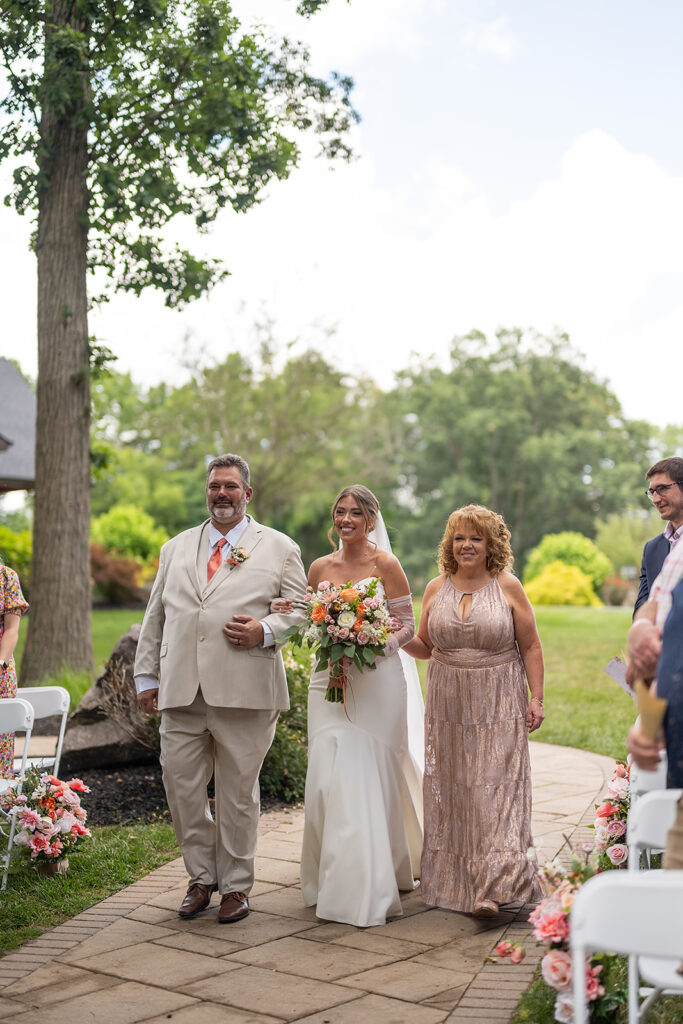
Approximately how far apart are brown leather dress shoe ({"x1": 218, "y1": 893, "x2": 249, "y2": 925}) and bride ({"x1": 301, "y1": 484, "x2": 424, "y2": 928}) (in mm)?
365

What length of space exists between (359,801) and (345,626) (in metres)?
0.87

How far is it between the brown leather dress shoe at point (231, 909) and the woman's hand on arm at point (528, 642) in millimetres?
1649

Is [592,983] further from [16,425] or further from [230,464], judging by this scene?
[16,425]

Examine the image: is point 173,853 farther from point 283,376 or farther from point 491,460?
point 491,460

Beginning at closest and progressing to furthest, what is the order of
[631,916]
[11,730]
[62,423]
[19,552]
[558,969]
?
[631,916] → [558,969] → [11,730] → [62,423] → [19,552]

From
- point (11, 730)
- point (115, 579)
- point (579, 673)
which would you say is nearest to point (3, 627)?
point (11, 730)

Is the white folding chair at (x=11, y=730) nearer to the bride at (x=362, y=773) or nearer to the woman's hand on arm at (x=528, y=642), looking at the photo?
the bride at (x=362, y=773)

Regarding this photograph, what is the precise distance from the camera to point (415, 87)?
59.0 feet

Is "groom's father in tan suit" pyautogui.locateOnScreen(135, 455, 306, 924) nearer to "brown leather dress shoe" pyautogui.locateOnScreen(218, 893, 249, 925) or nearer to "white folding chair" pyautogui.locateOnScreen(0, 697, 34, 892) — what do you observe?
"brown leather dress shoe" pyautogui.locateOnScreen(218, 893, 249, 925)

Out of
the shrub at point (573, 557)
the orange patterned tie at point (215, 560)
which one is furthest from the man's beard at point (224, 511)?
the shrub at point (573, 557)

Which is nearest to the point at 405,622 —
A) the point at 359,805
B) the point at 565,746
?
the point at 359,805

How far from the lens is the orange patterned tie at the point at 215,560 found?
535 centimetres

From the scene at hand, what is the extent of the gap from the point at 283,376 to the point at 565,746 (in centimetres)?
2549

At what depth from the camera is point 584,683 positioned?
14.7 meters
